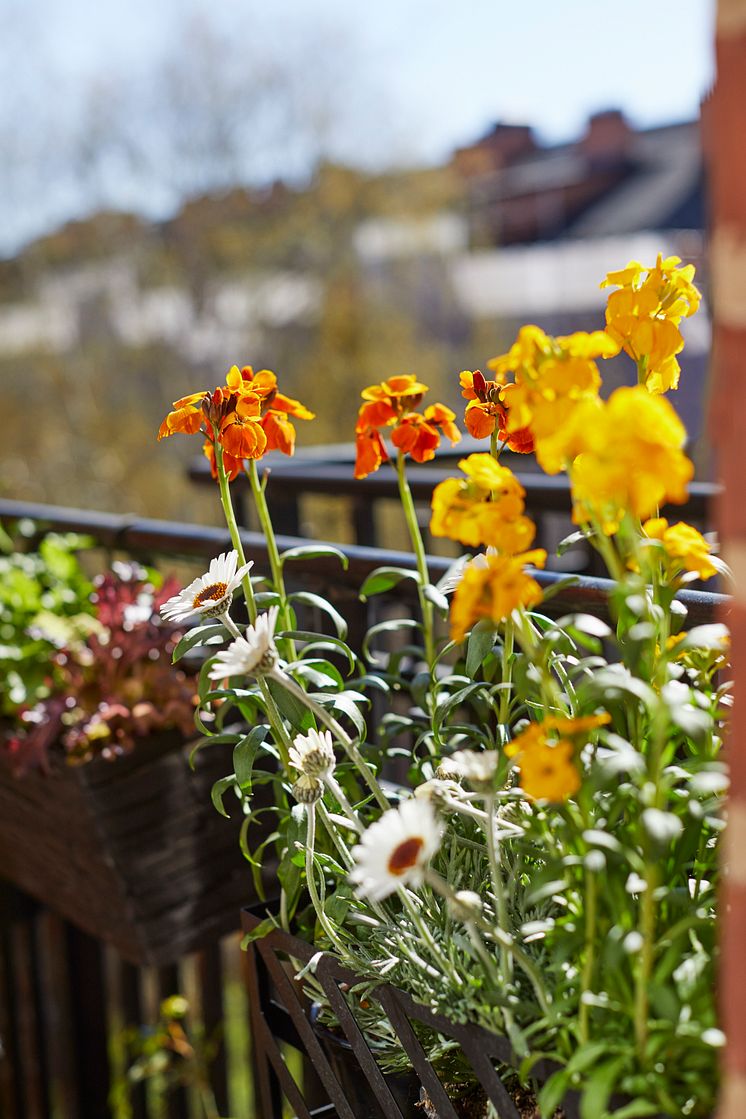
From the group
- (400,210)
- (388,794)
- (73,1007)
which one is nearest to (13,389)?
(400,210)

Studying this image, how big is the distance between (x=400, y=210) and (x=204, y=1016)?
580 inches

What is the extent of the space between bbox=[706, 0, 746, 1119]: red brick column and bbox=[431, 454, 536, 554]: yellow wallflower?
13cm

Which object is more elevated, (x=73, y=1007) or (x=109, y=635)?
(x=109, y=635)

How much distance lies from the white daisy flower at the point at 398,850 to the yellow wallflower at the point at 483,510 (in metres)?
0.16

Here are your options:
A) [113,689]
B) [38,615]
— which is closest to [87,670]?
[113,689]

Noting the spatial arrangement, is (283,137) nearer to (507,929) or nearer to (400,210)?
(400,210)

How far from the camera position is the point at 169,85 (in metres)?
15.1

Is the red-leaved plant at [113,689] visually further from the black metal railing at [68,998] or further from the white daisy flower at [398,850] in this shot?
the white daisy flower at [398,850]

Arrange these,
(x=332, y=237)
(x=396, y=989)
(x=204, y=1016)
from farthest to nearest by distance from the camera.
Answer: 1. (x=332, y=237)
2. (x=204, y=1016)
3. (x=396, y=989)

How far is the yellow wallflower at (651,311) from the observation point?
812mm

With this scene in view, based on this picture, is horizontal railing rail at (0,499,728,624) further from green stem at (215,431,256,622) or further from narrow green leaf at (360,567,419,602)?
green stem at (215,431,256,622)

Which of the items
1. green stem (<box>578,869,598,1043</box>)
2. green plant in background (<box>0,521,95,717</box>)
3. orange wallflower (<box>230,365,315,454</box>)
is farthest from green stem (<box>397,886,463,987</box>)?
green plant in background (<box>0,521,95,717</box>)

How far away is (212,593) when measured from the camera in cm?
88

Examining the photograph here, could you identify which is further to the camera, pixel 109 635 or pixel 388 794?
pixel 109 635
